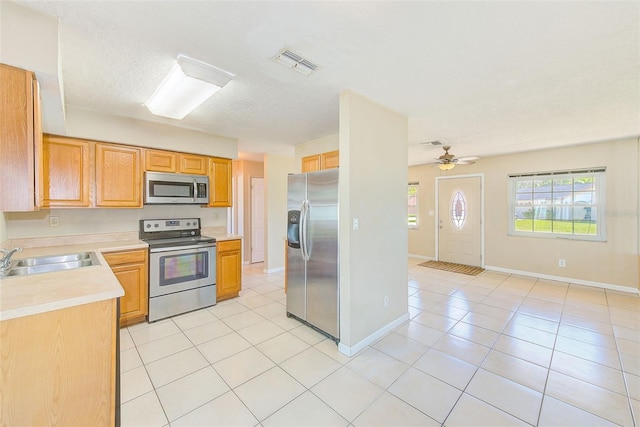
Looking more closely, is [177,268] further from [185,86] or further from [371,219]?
[371,219]

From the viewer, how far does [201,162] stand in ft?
12.5

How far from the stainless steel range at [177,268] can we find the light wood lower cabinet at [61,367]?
1.78 meters

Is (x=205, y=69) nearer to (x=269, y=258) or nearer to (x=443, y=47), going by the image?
(x=443, y=47)

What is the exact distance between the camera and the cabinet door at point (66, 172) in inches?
108

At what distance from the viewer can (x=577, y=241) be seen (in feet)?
15.0

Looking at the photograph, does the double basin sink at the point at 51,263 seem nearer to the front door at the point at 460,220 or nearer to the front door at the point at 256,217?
the front door at the point at 256,217

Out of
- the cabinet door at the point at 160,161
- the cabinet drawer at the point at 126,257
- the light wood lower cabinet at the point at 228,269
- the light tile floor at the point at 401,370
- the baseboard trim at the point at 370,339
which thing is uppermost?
the cabinet door at the point at 160,161

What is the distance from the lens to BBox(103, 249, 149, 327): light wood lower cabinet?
2871 millimetres

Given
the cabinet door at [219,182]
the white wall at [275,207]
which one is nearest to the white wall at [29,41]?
the cabinet door at [219,182]

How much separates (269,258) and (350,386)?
3562 millimetres

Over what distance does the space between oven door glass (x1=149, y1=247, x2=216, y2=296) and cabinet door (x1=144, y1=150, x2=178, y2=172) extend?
113 centimetres

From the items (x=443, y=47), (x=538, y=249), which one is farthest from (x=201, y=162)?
(x=538, y=249)

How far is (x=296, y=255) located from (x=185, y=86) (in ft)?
6.70

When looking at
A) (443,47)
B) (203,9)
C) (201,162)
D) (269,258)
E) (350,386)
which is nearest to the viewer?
(203,9)
